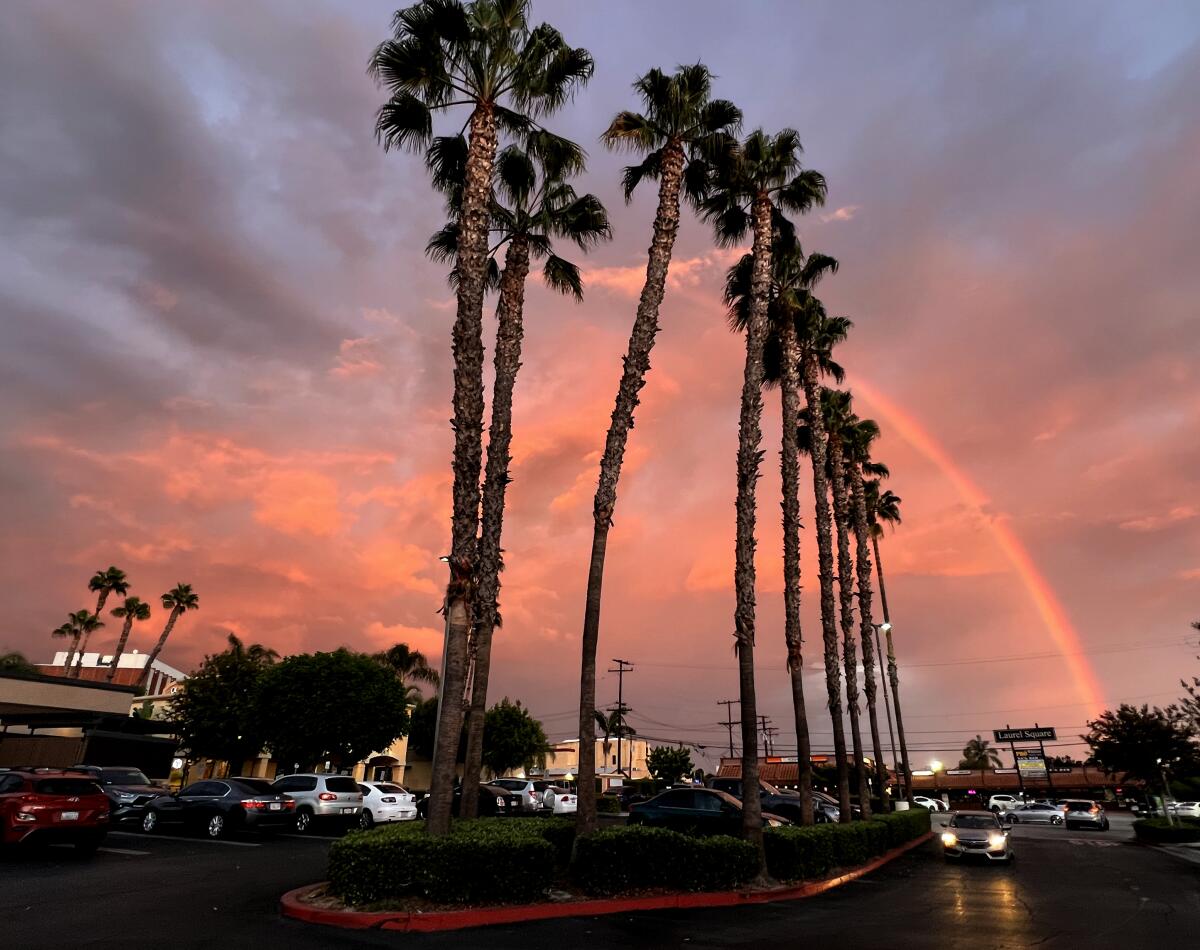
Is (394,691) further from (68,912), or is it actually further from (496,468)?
(68,912)

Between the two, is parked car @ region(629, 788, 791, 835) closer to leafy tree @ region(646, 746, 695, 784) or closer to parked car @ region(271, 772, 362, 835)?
parked car @ region(271, 772, 362, 835)

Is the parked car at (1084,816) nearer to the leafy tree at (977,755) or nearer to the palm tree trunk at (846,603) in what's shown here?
the palm tree trunk at (846,603)

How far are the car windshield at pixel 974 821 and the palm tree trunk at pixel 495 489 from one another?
15.2 meters

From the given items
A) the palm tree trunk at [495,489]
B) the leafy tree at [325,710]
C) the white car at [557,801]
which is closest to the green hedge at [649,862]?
the palm tree trunk at [495,489]

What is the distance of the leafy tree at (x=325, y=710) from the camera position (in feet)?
127

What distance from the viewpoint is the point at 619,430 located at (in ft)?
56.5

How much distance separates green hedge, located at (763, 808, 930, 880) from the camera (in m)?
15.1

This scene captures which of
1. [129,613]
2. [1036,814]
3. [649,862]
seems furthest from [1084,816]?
[129,613]

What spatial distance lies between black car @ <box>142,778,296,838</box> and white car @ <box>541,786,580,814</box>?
1514cm

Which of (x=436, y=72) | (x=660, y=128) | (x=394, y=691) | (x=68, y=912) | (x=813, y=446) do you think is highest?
(x=660, y=128)

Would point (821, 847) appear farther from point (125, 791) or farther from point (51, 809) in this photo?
point (125, 791)

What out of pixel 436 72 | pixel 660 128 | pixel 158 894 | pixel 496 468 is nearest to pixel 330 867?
pixel 158 894

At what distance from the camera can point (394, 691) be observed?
41844 mm

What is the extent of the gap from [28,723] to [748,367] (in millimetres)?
41479
